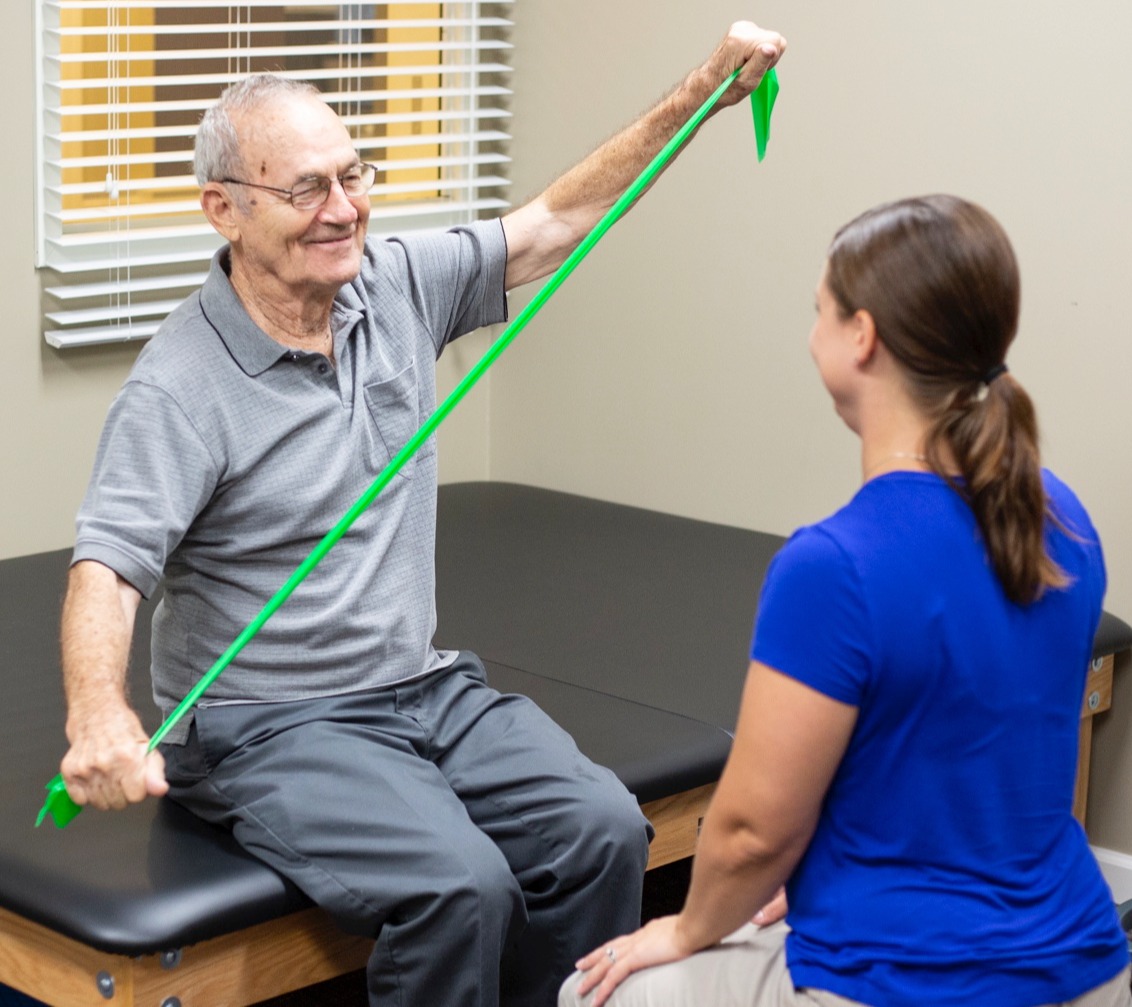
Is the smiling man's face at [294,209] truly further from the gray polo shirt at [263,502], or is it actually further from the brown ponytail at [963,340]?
the brown ponytail at [963,340]

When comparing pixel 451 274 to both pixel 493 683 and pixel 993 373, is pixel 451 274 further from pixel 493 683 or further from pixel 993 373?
pixel 993 373

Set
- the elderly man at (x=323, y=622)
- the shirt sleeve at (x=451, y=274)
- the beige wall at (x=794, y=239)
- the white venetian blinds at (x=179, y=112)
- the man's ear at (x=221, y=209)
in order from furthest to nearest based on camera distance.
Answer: the white venetian blinds at (x=179, y=112) → the beige wall at (x=794, y=239) → the shirt sleeve at (x=451, y=274) → the man's ear at (x=221, y=209) → the elderly man at (x=323, y=622)

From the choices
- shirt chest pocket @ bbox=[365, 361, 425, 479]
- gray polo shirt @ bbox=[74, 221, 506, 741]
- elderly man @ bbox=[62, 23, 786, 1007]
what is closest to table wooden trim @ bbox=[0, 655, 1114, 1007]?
elderly man @ bbox=[62, 23, 786, 1007]

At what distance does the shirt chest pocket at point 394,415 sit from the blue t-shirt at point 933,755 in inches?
30.6

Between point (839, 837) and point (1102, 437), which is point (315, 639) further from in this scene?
point (1102, 437)

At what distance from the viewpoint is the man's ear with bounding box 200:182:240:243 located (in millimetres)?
1932

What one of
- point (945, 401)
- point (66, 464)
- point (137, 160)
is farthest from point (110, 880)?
point (137, 160)

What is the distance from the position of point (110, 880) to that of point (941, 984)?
871 millimetres

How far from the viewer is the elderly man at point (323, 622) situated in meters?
1.71

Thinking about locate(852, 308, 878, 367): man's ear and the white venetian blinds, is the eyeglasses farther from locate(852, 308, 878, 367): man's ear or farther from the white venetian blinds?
the white venetian blinds

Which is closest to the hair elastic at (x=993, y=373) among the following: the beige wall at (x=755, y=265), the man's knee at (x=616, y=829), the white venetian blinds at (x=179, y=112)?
the man's knee at (x=616, y=829)

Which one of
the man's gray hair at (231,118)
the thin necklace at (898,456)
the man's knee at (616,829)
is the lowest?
the man's knee at (616,829)

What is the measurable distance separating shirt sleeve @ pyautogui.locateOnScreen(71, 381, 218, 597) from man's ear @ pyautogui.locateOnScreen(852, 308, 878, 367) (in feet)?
2.58

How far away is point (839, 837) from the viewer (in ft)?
4.27
